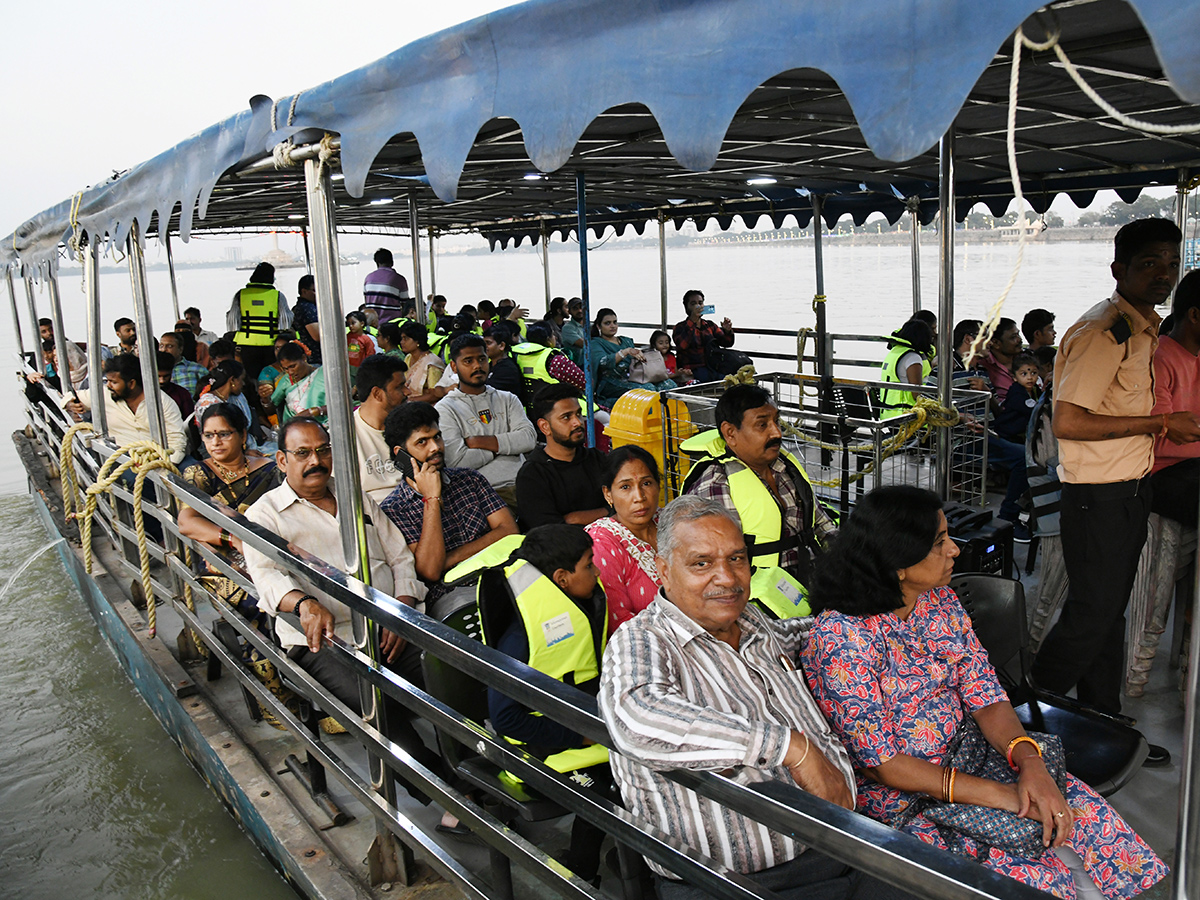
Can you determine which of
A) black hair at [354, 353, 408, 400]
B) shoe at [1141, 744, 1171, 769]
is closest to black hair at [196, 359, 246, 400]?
black hair at [354, 353, 408, 400]

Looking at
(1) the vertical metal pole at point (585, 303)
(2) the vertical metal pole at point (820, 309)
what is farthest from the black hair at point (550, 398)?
(2) the vertical metal pole at point (820, 309)

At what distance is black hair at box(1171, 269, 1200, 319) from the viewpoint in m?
3.21

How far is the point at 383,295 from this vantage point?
31.2 feet

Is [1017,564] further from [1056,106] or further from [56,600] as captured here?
[56,600]

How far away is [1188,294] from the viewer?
324cm

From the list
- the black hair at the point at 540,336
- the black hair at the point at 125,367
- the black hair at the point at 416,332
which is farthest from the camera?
the black hair at the point at 540,336

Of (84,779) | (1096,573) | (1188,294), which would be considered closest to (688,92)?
(1096,573)

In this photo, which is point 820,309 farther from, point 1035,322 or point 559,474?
point 559,474

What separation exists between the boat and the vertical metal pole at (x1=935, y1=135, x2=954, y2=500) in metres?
0.02

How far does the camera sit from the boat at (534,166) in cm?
121

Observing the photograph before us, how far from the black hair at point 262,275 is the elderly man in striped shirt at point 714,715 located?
7.98 m

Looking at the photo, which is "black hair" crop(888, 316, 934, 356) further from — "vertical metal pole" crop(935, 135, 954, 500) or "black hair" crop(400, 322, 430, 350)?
"black hair" crop(400, 322, 430, 350)

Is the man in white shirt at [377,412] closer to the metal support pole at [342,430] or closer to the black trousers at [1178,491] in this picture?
the metal support pole at [342,430]

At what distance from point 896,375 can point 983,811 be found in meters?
5.24
